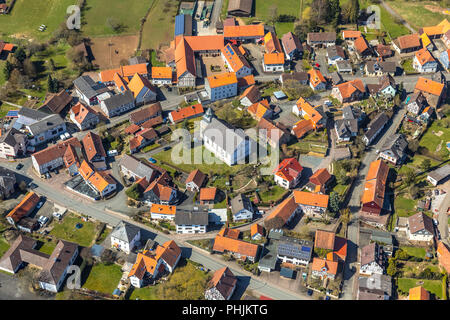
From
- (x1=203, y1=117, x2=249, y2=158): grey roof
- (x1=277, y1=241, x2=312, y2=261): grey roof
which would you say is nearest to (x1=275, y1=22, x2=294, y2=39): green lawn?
(x1=203, y1=117, x2=249, y2=158): grey roof

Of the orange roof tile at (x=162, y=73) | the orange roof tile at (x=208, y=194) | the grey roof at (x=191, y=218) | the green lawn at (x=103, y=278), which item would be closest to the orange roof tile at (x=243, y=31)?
the orange roof tile at (x=162, y=73)

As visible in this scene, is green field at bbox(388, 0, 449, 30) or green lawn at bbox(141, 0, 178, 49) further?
green field at bbox(388, 0, 449, 30)

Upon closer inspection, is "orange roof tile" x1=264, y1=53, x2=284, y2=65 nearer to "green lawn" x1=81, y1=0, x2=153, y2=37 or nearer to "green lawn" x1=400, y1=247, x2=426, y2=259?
"green lawn" x1=81, y1=0, x2=153, y2=37

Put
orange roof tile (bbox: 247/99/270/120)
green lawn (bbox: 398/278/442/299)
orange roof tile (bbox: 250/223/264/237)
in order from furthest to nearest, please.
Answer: orange roof tile (bbox: 247/99/270/120) → orange roof tile (bbox: 250/223/264/237) → green lawn (bbox: 398/278/442/299)

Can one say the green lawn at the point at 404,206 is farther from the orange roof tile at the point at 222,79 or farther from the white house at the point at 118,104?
the white house at the point at 118,104

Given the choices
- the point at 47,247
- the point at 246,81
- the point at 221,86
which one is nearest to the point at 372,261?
the point at 221,86

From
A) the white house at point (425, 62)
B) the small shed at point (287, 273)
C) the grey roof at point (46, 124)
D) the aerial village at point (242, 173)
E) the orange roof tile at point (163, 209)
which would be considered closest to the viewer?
the small shed at point (287, 273)

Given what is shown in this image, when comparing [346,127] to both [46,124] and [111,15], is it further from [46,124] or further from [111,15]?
[111,15]
